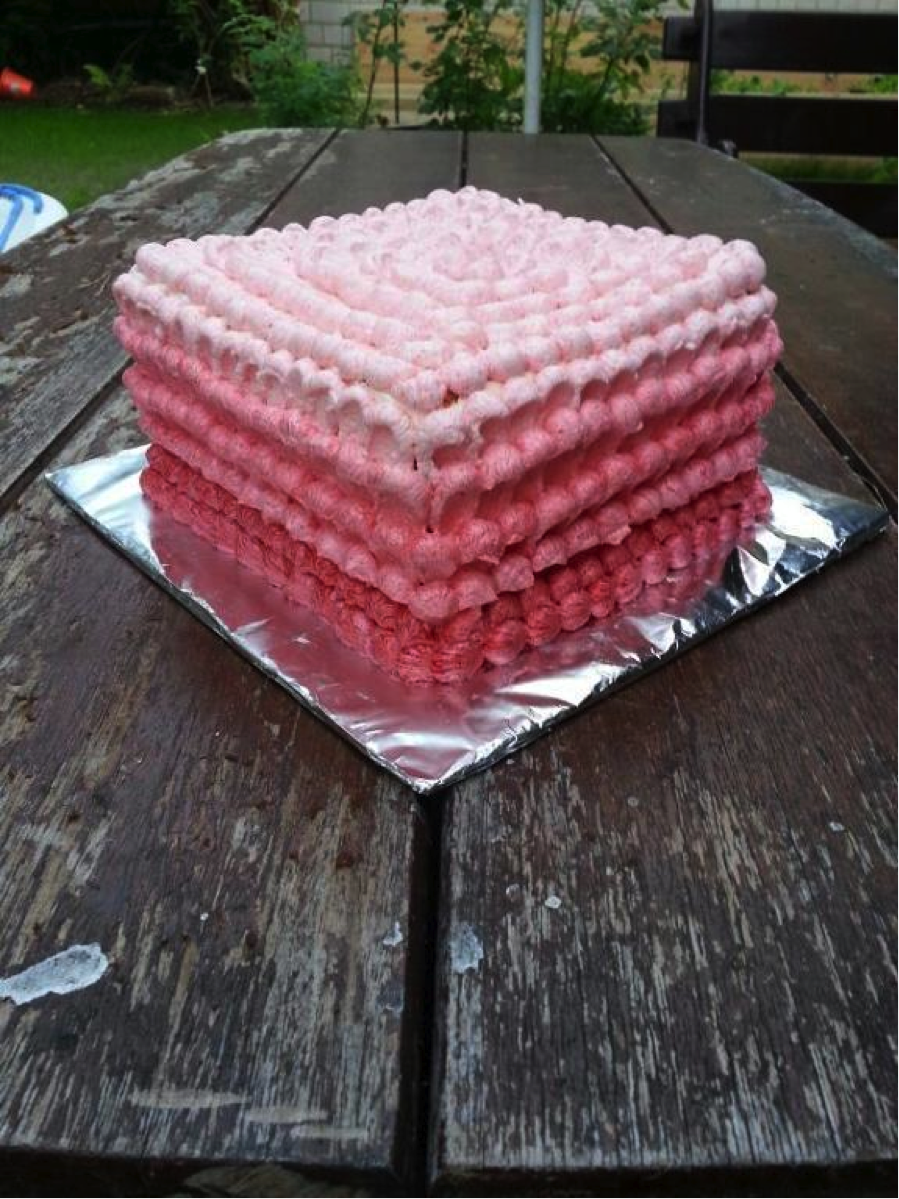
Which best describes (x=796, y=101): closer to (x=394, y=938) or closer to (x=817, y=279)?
(x=817, y=279)

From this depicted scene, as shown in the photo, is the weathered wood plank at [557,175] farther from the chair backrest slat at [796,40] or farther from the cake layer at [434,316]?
the cake layer at [434,316]

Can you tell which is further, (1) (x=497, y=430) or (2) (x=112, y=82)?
(2) (x=112, y=82)

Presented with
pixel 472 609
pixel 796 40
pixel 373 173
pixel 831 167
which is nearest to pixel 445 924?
pixel 472 609

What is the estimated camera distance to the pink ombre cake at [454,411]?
83 cm

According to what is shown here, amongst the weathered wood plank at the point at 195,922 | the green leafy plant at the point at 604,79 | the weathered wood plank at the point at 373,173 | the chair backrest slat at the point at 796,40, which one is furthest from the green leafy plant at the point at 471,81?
the weathered wood plank at the point at 195,922

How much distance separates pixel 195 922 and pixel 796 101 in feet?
11.8

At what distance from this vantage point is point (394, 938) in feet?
2.15

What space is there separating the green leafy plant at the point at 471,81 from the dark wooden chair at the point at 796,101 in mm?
1001

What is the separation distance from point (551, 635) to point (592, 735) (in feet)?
0.45

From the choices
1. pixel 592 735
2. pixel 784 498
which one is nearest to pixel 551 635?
pixel 592 735

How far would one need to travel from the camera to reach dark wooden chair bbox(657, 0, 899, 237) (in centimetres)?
339

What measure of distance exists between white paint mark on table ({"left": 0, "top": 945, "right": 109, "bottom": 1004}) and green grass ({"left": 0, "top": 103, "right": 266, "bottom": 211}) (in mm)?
5185

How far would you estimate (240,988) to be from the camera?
626 millimetres

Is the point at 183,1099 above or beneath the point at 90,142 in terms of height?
above
